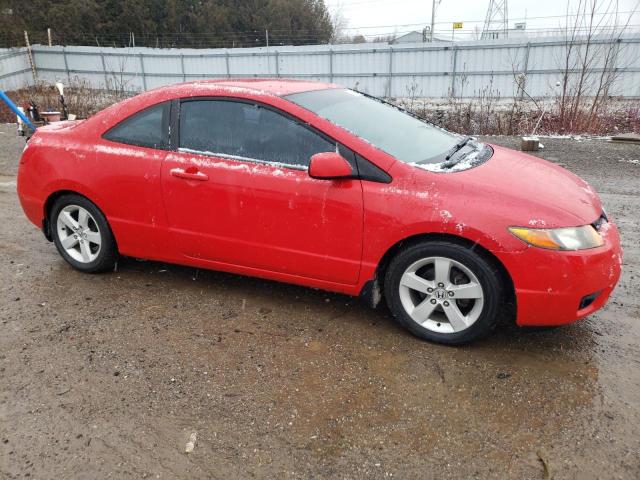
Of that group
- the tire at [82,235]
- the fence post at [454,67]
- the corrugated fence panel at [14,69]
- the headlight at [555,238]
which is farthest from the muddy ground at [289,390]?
the corrugated fence panel at [14,69]

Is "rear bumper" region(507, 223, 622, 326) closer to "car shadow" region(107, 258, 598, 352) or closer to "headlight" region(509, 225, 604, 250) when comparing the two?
"headlight" region(509, 225, 604, 250)

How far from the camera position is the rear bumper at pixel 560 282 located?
2.79m

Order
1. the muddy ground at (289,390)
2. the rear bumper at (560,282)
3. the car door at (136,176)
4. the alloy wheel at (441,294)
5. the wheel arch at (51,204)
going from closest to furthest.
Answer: the muddy ground at (289,390) < the rear bumper at (560,282) < the alloy wheel at (441,294) < the car door at (136,176) < the wheel arch at (51,204)

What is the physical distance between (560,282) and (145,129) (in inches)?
120

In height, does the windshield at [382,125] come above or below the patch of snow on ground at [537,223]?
above

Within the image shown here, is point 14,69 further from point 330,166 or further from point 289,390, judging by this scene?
point 289,390

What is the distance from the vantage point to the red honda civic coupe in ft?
9.48

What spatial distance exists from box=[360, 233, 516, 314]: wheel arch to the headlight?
202 millimetres

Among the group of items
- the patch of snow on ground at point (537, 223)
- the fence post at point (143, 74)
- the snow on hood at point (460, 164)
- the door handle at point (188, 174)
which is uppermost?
the snow on hood at point (460, 164)

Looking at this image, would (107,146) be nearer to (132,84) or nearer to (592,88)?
(592,88)

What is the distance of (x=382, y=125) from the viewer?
363cm

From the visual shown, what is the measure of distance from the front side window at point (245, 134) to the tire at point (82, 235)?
105cm

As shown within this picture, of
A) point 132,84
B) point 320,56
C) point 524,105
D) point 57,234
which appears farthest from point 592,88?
point 132,84

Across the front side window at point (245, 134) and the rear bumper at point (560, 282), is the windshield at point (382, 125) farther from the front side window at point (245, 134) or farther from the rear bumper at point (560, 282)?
the rear bumper at point (560, 282)
